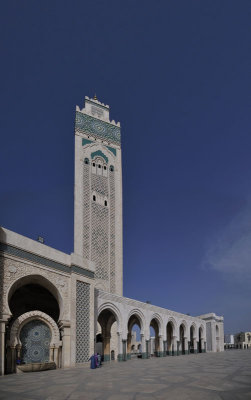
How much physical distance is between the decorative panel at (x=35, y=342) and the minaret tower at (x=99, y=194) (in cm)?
872

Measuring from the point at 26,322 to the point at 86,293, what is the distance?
3.10 m

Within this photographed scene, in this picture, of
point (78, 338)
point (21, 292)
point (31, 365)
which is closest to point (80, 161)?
point (21, 292)

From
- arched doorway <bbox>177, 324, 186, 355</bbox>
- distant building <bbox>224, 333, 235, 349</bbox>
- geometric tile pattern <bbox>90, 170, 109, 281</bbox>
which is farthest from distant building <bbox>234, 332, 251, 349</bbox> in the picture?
geometric tile pattern <bbox>90, 170, 109, 281</bbox>

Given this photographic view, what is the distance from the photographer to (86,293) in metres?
14.7

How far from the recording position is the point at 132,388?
20.9ft

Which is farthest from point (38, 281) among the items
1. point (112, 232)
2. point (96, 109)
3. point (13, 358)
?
point (96, 109)

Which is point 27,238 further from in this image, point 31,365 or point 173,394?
point 173,394

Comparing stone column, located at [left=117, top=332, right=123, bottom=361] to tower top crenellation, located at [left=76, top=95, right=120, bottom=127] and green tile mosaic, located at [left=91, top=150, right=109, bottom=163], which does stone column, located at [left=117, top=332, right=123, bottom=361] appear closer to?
green tile mosaic, located at [left=91, top=150, right=109, bottom=163]

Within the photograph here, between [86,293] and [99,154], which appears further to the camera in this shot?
[99,154]

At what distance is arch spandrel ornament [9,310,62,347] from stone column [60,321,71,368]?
27cm

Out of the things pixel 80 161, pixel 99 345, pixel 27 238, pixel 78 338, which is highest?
pixel 80 161

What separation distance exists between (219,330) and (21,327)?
2444cm

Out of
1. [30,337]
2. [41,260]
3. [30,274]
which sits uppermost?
[41,260]

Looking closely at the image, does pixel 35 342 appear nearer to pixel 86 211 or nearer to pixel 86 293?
pixel 86 293
